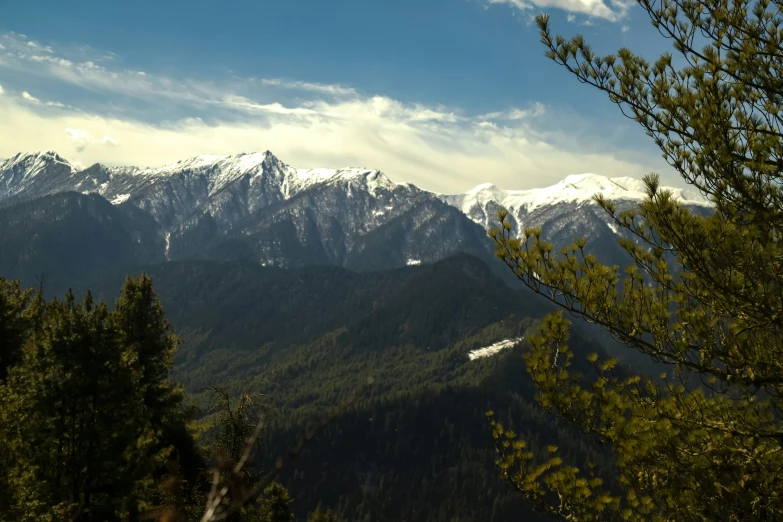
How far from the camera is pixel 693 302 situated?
9953mm

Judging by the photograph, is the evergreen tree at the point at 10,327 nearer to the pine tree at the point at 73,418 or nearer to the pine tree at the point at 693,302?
the pine tree at the point at 73,418

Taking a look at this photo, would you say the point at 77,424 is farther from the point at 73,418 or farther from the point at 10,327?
the point at 10,327

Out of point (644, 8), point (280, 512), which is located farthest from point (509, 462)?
point (280, 512)

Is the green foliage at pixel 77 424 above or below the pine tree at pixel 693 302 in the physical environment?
below

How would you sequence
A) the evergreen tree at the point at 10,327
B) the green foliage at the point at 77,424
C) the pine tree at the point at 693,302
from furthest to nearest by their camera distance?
the evergreen tree at the point at 10,327, the green foliage at the point at 77,424, the pine tree at the point at 693,302

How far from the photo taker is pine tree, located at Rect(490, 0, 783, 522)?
8.55m

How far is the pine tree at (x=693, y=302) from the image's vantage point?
8555mm

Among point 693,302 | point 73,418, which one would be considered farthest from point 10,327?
point 693,302

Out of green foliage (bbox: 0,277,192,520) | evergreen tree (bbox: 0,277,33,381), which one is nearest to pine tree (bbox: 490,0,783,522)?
green foliage (bbox: 0,277,192,520)

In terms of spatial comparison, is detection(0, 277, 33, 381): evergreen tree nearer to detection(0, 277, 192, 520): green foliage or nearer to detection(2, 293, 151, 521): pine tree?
detection(2, 293, 151, 521): pine tree

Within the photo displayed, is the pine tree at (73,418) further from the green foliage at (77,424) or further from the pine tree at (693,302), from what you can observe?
the pine tree at (693,302)

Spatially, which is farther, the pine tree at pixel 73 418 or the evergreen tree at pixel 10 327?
the evergreen tree at pixel 10 327

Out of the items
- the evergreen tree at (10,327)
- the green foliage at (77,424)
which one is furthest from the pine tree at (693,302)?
the evergreen tree at (10,327)

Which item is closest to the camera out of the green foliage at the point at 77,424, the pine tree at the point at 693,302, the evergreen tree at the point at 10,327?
the pine tree at the point at 693,302
